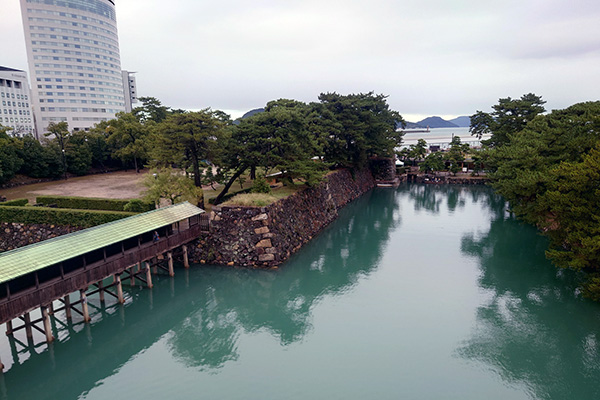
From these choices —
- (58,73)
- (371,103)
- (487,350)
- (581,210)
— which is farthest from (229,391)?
(58,73)

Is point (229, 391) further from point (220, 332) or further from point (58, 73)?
point (58, 73)

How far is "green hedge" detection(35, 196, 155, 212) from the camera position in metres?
31.1

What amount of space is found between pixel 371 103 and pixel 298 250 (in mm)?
31730

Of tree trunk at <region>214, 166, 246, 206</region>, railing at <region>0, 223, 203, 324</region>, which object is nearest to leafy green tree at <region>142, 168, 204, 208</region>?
Result: railing at <region>0, 223, 203, 324</region>

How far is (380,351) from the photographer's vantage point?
17375 mm

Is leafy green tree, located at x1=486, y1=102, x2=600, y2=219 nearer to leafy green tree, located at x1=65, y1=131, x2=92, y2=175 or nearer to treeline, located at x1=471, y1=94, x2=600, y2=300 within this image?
treeline, located at x1=471, y1=94, x2=600, y2=300

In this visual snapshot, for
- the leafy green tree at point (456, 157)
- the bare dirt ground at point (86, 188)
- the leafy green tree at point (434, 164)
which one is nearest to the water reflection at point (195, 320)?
the bare dirt ground at point (86, 188)

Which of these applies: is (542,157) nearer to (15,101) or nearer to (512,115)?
(512,115)

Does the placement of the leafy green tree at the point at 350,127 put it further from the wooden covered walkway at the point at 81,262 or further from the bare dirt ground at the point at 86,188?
the wooden covered walkway at the point at 81,262

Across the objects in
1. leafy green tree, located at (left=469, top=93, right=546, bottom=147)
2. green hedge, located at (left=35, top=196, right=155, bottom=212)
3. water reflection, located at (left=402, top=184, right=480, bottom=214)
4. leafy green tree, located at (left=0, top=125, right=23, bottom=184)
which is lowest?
water reflection, located at (left=402, top=184, right=480, bottom=214)

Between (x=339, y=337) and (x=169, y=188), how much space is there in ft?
57.4

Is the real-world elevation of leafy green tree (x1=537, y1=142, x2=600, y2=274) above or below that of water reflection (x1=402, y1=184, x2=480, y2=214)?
above

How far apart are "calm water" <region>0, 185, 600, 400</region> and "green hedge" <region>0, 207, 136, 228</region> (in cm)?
677

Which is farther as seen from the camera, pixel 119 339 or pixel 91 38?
pixel 91 38
